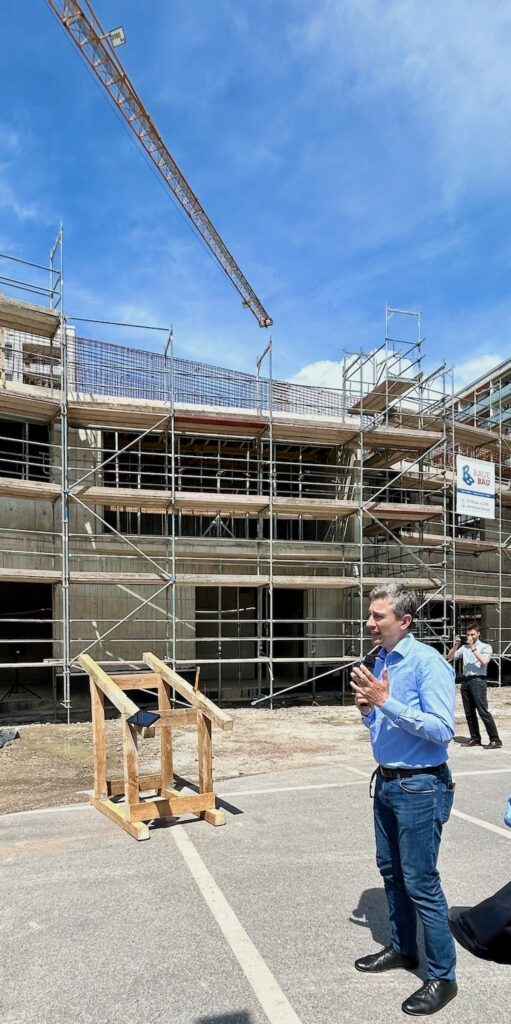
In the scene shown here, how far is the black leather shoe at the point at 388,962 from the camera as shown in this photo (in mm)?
3412

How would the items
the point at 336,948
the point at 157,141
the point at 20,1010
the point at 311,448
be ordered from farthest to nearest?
the point at 157,141, the point at 311,448, the point at 336,948, the point at 20,1010

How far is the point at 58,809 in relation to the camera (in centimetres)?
664

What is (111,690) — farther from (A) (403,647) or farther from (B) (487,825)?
(A) (403,647)

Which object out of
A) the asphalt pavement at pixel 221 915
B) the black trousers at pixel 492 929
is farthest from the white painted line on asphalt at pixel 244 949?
the black trousers at pixel 492 929

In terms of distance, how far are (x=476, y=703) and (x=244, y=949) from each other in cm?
654

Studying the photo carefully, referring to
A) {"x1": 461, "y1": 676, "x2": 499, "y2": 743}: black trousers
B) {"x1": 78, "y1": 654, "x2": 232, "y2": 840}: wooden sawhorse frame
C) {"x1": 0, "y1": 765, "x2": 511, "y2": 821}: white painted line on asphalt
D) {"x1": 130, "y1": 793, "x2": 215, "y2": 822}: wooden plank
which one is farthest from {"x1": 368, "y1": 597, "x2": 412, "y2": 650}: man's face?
{"x1": 461, "y1": 676, "x2": 499, "y2": 743}: black trousers

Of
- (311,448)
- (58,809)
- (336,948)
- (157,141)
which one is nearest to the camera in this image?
(336,948)

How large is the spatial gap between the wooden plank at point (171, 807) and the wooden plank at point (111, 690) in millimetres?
795

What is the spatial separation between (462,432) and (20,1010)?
18.9m

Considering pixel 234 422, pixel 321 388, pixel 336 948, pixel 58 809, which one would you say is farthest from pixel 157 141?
pixel 336 948

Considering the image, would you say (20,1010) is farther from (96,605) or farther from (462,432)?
(462,432)

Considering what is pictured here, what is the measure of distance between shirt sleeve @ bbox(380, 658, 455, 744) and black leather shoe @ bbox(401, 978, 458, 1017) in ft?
3.59

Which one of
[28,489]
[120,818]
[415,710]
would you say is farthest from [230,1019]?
[28,489]

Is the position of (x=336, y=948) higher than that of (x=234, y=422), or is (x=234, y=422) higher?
(x=234, y=422)
